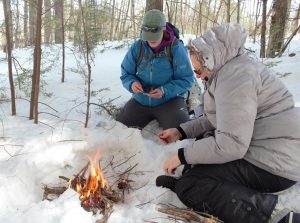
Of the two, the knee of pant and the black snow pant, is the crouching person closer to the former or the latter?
the knee of pant

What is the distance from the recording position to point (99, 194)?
255 cm

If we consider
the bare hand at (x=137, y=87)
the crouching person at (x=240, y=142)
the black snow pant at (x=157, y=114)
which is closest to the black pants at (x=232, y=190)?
the crouching person at (x=240, y=142)

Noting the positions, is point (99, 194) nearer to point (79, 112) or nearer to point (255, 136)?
point (255, 136)

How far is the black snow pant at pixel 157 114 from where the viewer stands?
3912mm

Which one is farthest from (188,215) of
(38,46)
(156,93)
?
(38,46)

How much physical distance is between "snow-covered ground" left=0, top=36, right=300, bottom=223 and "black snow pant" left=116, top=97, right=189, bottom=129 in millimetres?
125

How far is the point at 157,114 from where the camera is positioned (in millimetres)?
4078

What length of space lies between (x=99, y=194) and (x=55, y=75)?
524 cm

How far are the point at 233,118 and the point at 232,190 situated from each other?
0.51 metres

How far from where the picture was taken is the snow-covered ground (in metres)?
2.39

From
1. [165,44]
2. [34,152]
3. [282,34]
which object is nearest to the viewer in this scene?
[34,152]

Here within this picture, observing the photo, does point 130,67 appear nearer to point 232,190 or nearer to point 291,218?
point 232,190

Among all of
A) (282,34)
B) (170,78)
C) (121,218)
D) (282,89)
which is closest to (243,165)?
(282,89)

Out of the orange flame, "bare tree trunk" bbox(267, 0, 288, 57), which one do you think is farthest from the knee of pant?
"bare tree trunk" bbox(267, 0, 288, 57)
